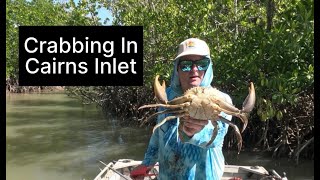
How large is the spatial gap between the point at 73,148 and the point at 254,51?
6970 millimetres

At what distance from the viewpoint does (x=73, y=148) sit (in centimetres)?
1212

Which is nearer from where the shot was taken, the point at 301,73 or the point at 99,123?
the point at 301,73

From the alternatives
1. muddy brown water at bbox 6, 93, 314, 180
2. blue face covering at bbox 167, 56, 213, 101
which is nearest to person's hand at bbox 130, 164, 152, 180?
blue face covering at bbox 167, 56, 213, 101

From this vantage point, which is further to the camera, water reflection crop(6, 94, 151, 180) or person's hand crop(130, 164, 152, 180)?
water reflection crop(6, 94, 151, 180)

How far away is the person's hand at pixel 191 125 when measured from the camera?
2117mm

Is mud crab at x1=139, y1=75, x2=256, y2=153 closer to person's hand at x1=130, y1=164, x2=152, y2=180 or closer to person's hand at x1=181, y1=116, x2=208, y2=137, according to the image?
person's hand at x1=181, y1=116, x2=208, y2=137

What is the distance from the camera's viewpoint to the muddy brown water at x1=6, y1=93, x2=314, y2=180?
9398 mm

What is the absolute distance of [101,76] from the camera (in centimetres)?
794

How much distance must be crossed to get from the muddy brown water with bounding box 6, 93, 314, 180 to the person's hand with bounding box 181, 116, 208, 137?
7.36 m

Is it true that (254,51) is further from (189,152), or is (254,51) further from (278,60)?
(189,152)

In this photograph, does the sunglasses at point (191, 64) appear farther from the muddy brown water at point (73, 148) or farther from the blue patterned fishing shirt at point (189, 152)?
the muddy brown water at point (73, 148)

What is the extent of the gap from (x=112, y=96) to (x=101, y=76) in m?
9.03

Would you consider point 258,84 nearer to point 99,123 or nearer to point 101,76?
point 101,76

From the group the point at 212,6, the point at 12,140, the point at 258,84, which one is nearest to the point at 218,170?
the point at 258,84
